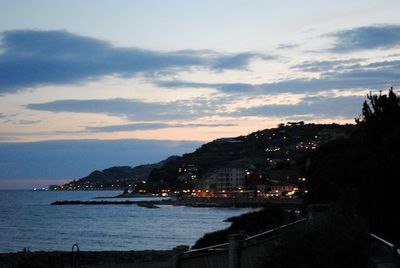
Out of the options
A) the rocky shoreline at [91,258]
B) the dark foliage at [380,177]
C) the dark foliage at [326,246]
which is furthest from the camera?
the rocky shoreline at [91,258]

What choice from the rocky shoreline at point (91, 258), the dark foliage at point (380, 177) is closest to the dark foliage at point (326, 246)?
the dark foliage at point (380, 177)

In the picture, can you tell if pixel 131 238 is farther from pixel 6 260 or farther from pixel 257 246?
pixel 257 246

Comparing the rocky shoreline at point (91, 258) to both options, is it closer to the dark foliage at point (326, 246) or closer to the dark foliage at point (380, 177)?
the dark foliage at point (380, 177)

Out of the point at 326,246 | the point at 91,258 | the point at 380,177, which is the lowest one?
the point at 91,258

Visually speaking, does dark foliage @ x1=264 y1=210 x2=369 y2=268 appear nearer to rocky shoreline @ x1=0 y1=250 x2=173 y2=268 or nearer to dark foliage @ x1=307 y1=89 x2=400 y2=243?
dark foliage @ x1=307 y1=89 x2=400 y2=243

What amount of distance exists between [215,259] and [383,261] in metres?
4.83

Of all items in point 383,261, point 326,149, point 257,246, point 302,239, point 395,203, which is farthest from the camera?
point 326,149

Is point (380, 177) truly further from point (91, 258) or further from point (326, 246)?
point (91, 258)

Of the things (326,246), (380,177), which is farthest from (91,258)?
(326,246)

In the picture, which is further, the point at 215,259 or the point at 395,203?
the point at 395,203

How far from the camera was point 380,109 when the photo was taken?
97.0 feet

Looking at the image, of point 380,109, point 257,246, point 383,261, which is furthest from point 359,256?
point 380,109

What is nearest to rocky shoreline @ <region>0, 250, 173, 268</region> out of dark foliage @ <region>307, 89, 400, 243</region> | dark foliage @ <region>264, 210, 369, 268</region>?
dark foliage @ <region>307, 89, 400, 243</region>

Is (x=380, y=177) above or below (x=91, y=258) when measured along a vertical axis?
above
